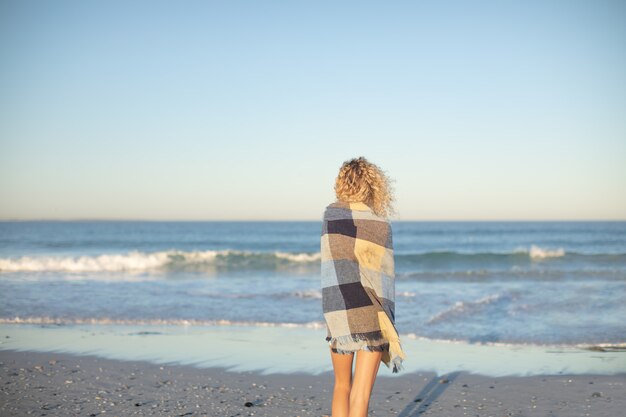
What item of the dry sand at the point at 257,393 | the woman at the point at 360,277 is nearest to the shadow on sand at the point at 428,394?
the dry sand at the point at 257,393

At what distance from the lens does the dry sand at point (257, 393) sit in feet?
17.9

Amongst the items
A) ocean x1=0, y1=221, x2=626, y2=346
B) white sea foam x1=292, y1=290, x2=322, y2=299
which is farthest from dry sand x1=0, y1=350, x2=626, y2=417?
white sea foam x1=292, y1=290, x2=322, y2=299

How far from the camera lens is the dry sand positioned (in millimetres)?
5461

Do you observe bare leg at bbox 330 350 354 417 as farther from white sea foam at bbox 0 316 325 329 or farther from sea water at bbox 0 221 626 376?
white sea foam at bbox 0 316 325 329

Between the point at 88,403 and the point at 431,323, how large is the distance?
20.6ft

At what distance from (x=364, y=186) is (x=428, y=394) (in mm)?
3362

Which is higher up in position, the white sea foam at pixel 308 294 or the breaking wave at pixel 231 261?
the white sea foam at pixel 308 294

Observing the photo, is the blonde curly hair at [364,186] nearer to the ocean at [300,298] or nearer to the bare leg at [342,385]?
the bare leg at [342,385]

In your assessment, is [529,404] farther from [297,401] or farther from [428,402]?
[297,401]

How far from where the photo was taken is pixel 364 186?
348 centimetres

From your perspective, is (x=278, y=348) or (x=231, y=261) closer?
(x=278, y=348)

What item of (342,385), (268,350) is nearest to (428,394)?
(268,350)

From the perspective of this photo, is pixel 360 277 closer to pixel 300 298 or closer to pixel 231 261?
pixel 300 298

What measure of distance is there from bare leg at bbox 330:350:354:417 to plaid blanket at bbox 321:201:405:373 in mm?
112
